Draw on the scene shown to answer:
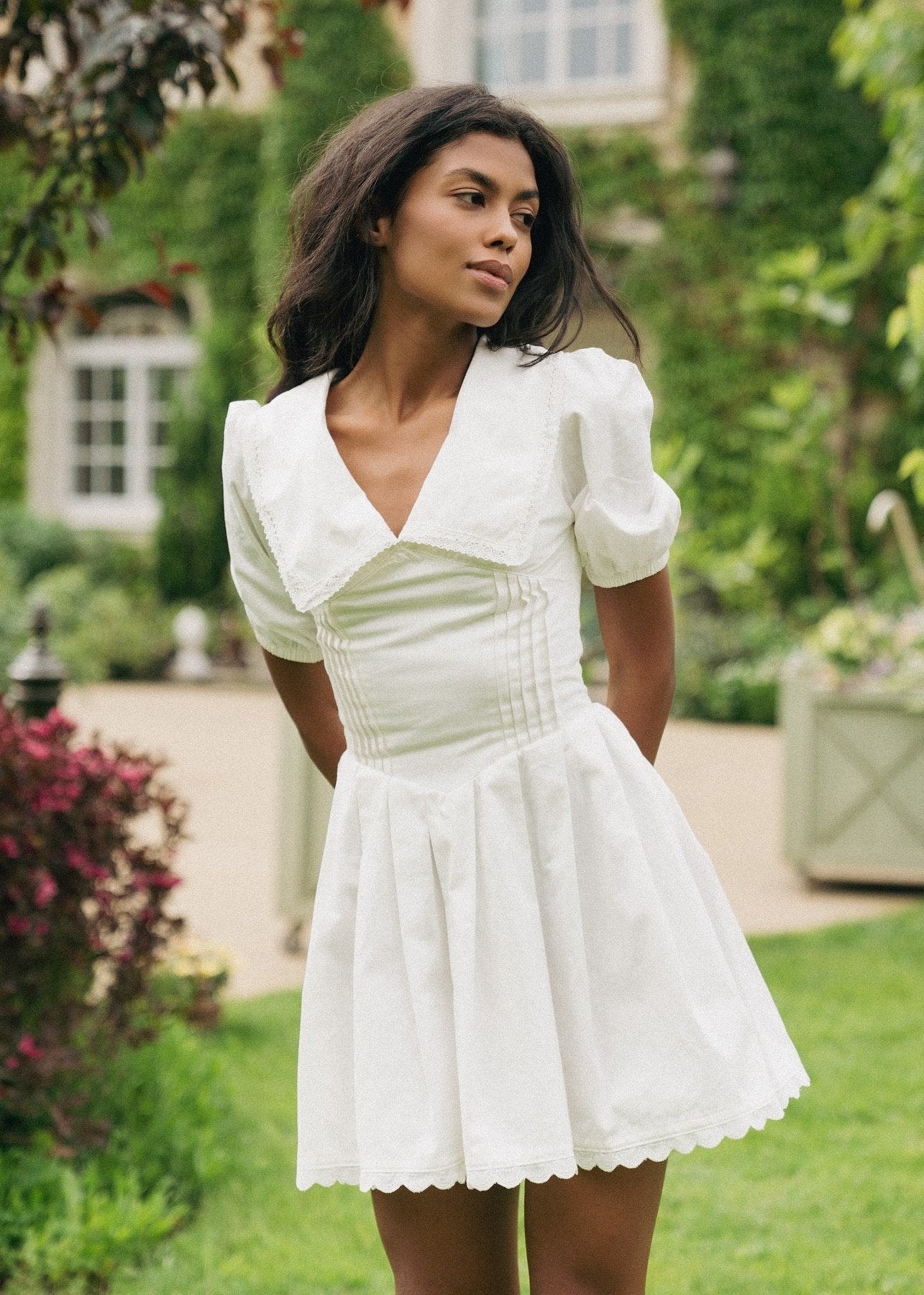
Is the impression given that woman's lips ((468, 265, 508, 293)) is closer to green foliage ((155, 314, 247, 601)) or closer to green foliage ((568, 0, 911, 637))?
green foliage ((568, 0, 911, 637))

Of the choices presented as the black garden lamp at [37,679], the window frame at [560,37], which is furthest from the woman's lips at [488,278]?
the window frame at [560,37]

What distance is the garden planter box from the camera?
19.4 feet

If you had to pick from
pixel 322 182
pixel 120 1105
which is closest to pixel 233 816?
pixel 120 1105

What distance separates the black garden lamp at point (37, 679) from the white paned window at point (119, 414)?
10.8 m

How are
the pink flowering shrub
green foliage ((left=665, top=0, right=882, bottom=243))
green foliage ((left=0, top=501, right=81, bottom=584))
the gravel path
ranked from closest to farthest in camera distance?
the pink flowering shrub
the gravel path
green foliage ((left=665, top=0, right=882, bottom=243))
green foliage ((left=0, top=501, right=81, bottom=584))

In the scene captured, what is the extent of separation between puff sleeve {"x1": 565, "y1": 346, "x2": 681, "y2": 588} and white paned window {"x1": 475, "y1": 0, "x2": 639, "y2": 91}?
11665mm

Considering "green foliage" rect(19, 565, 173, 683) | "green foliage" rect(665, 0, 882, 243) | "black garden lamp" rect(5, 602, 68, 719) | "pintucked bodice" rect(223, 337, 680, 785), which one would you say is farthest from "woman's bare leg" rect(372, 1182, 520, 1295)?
"green foliage" rect(665, 0, 882, 243)

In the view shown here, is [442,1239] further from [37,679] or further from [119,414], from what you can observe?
[119,414]

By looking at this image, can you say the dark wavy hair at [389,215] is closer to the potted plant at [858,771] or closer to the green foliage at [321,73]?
the potted plant at [858,771]

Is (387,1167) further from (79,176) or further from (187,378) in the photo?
(187,378)

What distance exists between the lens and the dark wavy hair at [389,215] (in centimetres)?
168

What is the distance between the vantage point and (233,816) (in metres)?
7.43

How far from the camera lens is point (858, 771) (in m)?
5.98

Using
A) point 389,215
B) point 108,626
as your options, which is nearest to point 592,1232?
point 389,215
